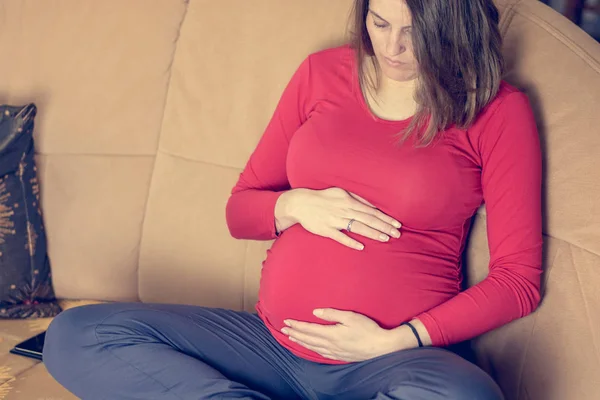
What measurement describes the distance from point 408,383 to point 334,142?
0.51 m

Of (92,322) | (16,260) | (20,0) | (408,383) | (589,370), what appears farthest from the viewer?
(20,0)

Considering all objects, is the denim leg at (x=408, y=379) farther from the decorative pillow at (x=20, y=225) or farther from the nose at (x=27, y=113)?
the nose at (x=27, y=113)

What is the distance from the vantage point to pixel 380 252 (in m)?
Result: 1.33

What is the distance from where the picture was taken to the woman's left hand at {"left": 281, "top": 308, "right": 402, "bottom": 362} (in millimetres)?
1264

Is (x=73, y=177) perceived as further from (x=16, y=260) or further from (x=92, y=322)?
(x=92, y=322)

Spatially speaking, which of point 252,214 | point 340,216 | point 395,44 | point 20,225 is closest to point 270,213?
point 252,214

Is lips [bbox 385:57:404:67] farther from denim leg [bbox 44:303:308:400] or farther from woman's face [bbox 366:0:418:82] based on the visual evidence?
denim leg [bbox 44:303:308:400]

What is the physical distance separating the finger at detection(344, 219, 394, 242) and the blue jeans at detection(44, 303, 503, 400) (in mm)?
214

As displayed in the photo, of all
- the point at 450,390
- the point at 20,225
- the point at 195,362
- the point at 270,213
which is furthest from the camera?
the point at 20,225

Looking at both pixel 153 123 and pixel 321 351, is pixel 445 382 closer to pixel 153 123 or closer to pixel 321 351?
pixel 321 351

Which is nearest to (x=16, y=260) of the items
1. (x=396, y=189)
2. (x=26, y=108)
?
(x=26, y=108)

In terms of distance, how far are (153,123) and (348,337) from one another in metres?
0.85

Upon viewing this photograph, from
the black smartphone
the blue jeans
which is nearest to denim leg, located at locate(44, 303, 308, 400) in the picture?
the blue jeans

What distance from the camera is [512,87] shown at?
1373 mm
